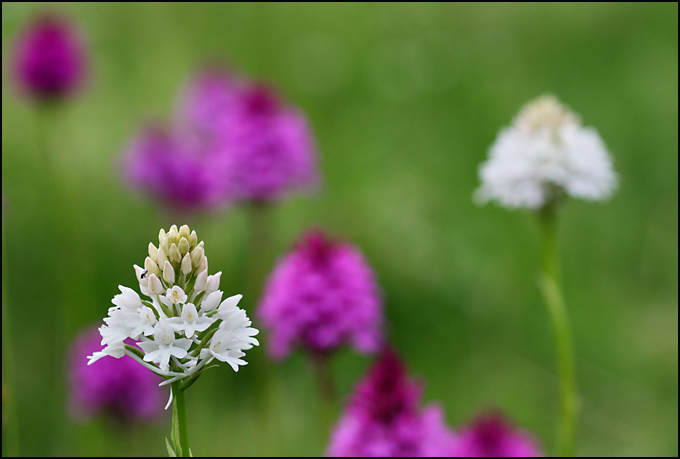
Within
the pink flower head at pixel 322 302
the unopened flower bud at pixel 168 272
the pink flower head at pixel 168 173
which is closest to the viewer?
the unopened flower bud at pixel 168 272

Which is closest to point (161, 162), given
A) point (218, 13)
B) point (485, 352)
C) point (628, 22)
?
point (485, 352)

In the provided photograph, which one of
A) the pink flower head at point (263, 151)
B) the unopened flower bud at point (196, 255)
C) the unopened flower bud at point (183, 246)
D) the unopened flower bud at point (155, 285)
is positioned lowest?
the unopened flower bud at point (155, 285)

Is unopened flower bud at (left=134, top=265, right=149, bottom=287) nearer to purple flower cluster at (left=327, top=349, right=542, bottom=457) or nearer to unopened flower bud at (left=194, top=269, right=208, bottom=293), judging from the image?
unopened flower bud at (left=194, top=269, right=208, bottom=293)

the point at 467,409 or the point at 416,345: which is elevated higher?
the point at 416,345

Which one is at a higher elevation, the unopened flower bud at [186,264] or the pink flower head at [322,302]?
the pink flower head at [322,302]

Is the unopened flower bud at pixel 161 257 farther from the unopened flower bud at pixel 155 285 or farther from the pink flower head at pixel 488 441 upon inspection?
the pink flower head at pixel 488 441

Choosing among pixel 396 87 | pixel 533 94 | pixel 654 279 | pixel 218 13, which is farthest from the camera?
pixel 218 13

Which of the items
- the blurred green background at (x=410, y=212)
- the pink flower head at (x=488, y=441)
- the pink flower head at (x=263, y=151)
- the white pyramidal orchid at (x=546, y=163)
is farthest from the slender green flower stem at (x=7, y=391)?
the white pyramidal orchid at (x=546, y=163)

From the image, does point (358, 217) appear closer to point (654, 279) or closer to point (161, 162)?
point (161, 162)
